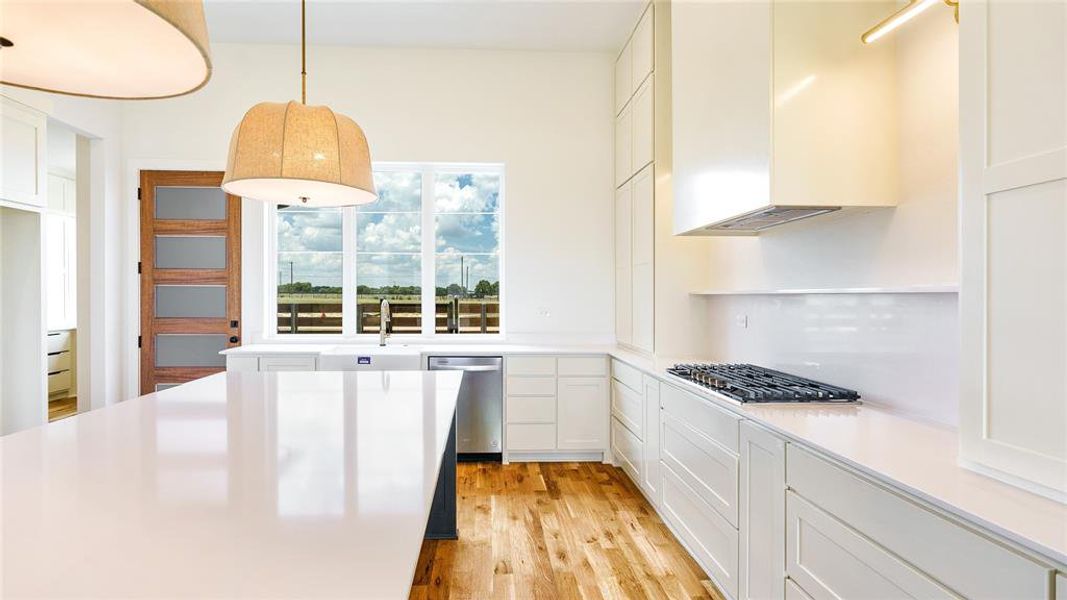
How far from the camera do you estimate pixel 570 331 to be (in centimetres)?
438

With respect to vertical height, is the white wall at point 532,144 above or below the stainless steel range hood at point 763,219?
above

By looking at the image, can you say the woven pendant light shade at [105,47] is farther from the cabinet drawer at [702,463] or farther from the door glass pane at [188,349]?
the door glass pane at [188,349]

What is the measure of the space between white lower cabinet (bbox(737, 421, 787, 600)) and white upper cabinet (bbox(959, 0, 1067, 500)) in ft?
1.87

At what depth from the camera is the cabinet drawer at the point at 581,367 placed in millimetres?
3863

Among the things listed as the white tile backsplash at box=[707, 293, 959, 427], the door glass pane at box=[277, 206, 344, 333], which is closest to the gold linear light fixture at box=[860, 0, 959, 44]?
the white tile backsplash at box=[707, 293, 959, 427]

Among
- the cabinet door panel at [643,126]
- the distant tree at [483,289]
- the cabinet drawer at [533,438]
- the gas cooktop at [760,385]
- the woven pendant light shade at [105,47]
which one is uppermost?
the cabinet door panel at [643,126]

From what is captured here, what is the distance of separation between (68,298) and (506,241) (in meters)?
5.50

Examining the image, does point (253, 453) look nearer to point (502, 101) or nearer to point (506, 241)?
point (506, 241)

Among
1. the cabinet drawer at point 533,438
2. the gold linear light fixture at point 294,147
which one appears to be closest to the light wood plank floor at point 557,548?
the cabinet drawer at point 533,438

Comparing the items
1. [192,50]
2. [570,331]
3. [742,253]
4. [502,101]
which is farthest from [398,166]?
[192,50]

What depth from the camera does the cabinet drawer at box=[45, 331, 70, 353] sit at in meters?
5.58

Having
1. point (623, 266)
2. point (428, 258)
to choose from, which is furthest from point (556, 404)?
point (428, 258)

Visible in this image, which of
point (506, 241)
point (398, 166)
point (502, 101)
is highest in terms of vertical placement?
point (502, 101)

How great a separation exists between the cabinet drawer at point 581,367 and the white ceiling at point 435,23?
103 inches
